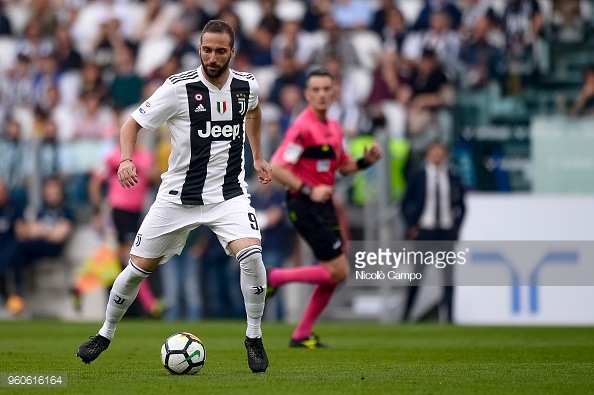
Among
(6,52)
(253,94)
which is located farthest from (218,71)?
(6,52)

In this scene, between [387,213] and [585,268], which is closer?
[585,268]

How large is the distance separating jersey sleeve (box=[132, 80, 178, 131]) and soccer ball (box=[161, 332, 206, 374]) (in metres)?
1.50

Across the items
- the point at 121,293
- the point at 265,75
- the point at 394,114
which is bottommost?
the point at 121,293

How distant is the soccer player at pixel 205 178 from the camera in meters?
7.46

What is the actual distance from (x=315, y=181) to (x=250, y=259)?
3.29 metres

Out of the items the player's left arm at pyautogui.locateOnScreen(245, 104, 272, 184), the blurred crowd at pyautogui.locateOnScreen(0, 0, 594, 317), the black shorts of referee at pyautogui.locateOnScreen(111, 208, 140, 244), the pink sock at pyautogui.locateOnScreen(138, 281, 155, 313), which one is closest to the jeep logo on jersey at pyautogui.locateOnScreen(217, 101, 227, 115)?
the player's left arm at pyautogui.locateOnScreen(245, 104, 272, 184)

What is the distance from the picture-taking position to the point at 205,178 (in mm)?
7574

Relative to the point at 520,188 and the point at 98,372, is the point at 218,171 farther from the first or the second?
the point at 520,188

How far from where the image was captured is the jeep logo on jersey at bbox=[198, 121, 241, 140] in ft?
24.8

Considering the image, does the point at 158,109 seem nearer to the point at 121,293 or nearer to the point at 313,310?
the point at 121,293

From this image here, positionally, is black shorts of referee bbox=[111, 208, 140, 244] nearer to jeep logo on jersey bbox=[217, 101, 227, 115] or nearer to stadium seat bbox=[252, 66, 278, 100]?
stadium seat bbox=[252, 66, 278, 100]

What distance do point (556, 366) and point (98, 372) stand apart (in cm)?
349

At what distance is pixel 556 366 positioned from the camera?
8.18m

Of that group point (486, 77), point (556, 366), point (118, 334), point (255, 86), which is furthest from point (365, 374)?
point (486, 77)
